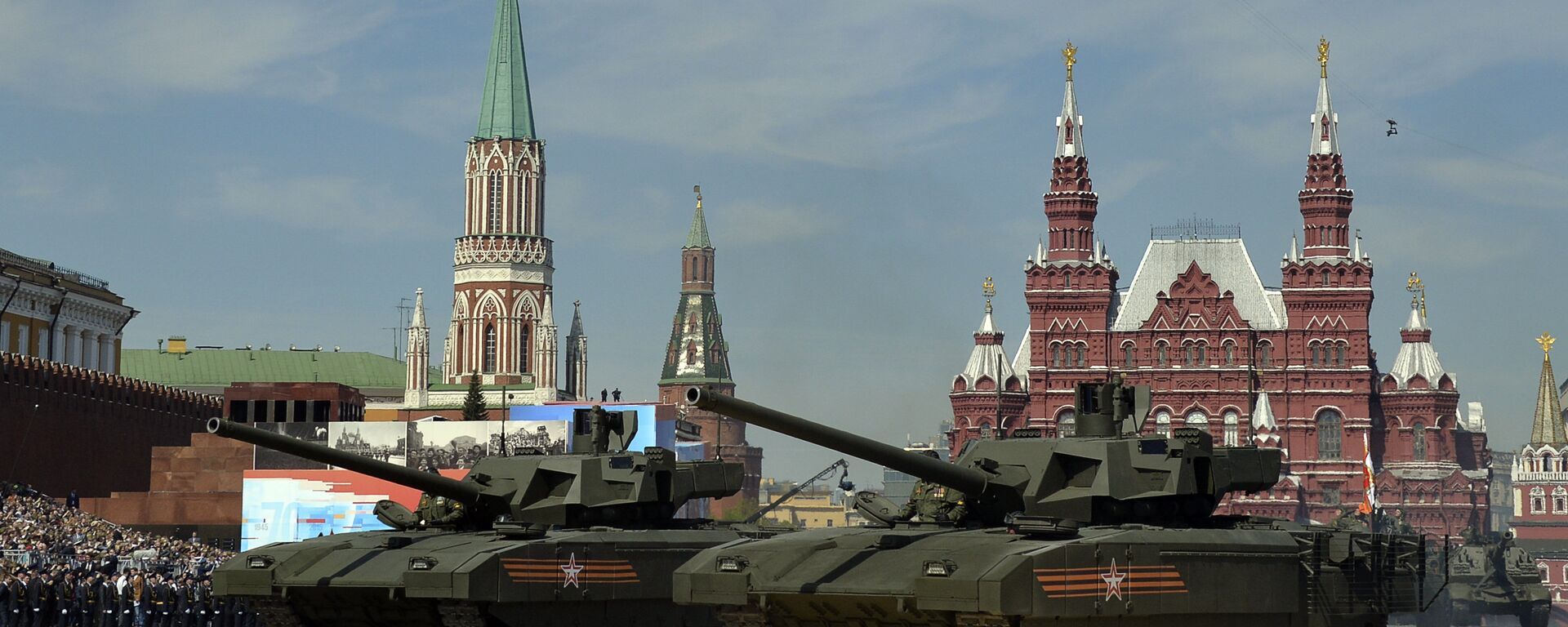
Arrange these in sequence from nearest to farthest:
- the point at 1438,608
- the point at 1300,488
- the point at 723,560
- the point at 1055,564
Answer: the point at 1055,564, the point at 723,560, the point at 1438,608, the point at 1300,488

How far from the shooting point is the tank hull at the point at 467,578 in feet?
80.5

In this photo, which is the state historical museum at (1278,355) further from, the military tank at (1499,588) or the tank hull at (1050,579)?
the tank hull at (1050,579)

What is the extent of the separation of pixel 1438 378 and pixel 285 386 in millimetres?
65517

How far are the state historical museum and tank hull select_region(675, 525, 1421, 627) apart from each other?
308ft

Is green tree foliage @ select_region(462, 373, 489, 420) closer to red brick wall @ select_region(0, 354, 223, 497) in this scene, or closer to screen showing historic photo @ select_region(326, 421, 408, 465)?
red brick wall @ select_region(0, 354, 223, 497)

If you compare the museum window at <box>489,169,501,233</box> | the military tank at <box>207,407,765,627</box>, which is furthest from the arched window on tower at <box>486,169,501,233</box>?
the military tank at <box>207,407,765,627</box>

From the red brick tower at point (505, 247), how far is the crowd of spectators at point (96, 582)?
7584 centimetres

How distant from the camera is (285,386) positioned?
3396 inches

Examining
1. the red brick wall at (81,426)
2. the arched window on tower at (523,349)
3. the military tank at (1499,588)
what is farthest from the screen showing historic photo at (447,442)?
the arched window on tower at (523,349)

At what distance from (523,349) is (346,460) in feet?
334

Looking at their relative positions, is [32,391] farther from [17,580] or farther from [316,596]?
[316,596]

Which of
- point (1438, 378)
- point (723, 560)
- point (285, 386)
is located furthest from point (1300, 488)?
point (723, 560)

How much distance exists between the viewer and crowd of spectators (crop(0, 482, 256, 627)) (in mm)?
36500

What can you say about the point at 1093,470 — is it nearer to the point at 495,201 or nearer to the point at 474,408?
the point at 474,408
